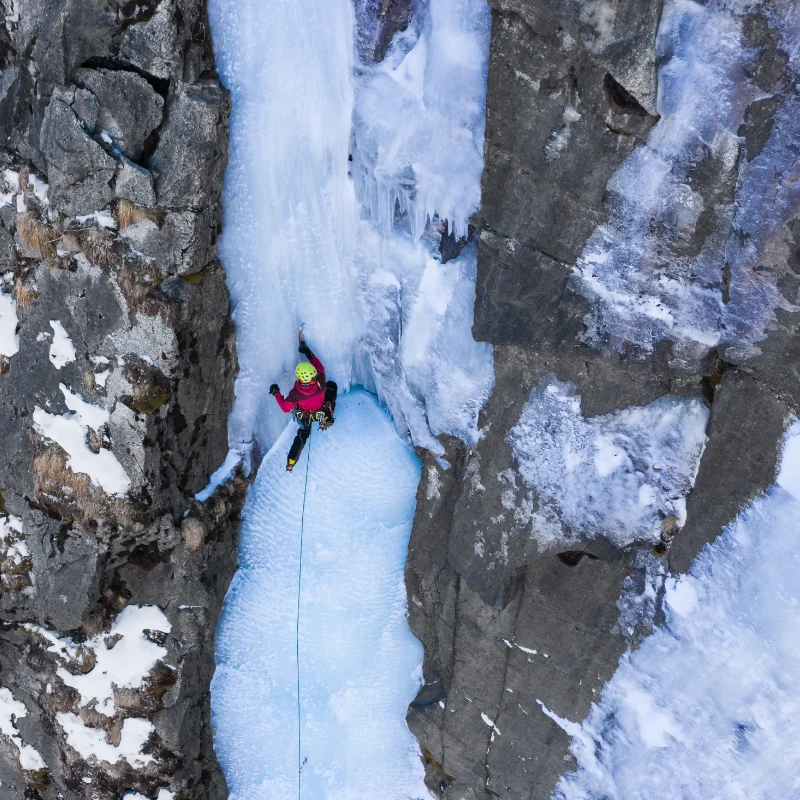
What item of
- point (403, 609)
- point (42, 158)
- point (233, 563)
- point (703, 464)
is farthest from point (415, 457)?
point (42, 158)

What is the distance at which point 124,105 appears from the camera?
5.16 metres

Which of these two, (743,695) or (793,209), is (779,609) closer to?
(743,695)

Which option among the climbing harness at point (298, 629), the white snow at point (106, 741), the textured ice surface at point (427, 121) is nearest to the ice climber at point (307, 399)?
the climbing harness at point (298, 629)

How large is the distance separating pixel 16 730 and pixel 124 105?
655 centimetres

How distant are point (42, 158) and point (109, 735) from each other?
5.63 m

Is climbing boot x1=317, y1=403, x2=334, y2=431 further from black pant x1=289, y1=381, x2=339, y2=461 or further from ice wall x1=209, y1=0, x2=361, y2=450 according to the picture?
ice wall x1=209, y1=0, x2=361, y2=450

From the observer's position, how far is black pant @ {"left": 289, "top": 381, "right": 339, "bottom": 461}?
6.19m

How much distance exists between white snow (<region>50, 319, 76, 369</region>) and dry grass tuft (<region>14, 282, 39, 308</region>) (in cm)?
29

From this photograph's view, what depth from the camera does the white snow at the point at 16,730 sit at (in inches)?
264

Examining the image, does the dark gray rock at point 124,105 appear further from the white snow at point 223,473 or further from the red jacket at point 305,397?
the white snow at point 223,473

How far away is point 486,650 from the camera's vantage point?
6.16m

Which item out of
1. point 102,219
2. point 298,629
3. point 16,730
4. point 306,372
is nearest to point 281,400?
point 306,372

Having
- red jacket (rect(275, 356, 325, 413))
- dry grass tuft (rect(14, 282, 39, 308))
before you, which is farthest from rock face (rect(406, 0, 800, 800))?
dry grass tuft (rect(14, 282, 39, 308))

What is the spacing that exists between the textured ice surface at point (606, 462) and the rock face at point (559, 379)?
8 cm
